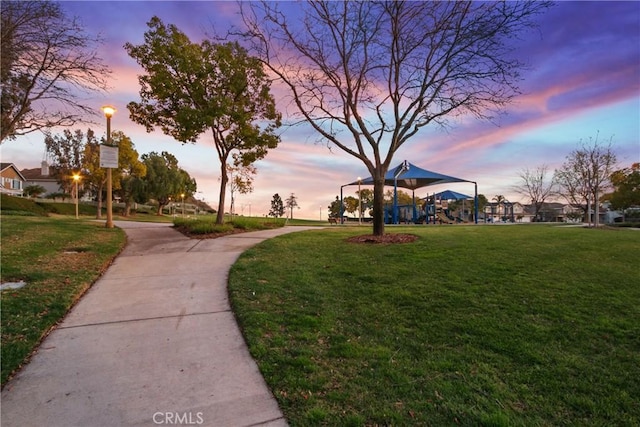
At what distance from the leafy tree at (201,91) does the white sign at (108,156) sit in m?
1.70

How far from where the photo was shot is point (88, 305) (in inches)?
180

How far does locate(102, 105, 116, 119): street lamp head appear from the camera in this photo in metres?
12.1

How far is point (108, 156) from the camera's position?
39.9ft

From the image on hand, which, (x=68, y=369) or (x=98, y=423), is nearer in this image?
(x=98, y=423)

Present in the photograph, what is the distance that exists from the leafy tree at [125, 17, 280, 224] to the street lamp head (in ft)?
2.94

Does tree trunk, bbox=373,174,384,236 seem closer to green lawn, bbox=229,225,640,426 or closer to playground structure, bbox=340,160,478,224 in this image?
green lawn, bbox=229,225,640,426

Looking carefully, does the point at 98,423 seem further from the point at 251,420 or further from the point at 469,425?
the point at 469,425

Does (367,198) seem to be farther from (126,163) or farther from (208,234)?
(208,234)

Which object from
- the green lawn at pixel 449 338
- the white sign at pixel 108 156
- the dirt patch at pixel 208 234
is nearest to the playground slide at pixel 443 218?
the dirt patch at pixel 208 234

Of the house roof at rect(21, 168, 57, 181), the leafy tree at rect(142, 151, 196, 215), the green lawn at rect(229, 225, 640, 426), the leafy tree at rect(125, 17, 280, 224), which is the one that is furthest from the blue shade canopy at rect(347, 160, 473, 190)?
the house roof at rect(21, 168, 57, 181)

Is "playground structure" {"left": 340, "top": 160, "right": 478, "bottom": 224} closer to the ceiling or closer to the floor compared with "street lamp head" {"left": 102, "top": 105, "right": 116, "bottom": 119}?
closer to the floor

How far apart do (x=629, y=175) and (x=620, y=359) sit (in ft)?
128

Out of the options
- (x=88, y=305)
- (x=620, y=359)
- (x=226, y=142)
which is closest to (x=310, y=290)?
(x=88, y=305)

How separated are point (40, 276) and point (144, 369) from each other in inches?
144
